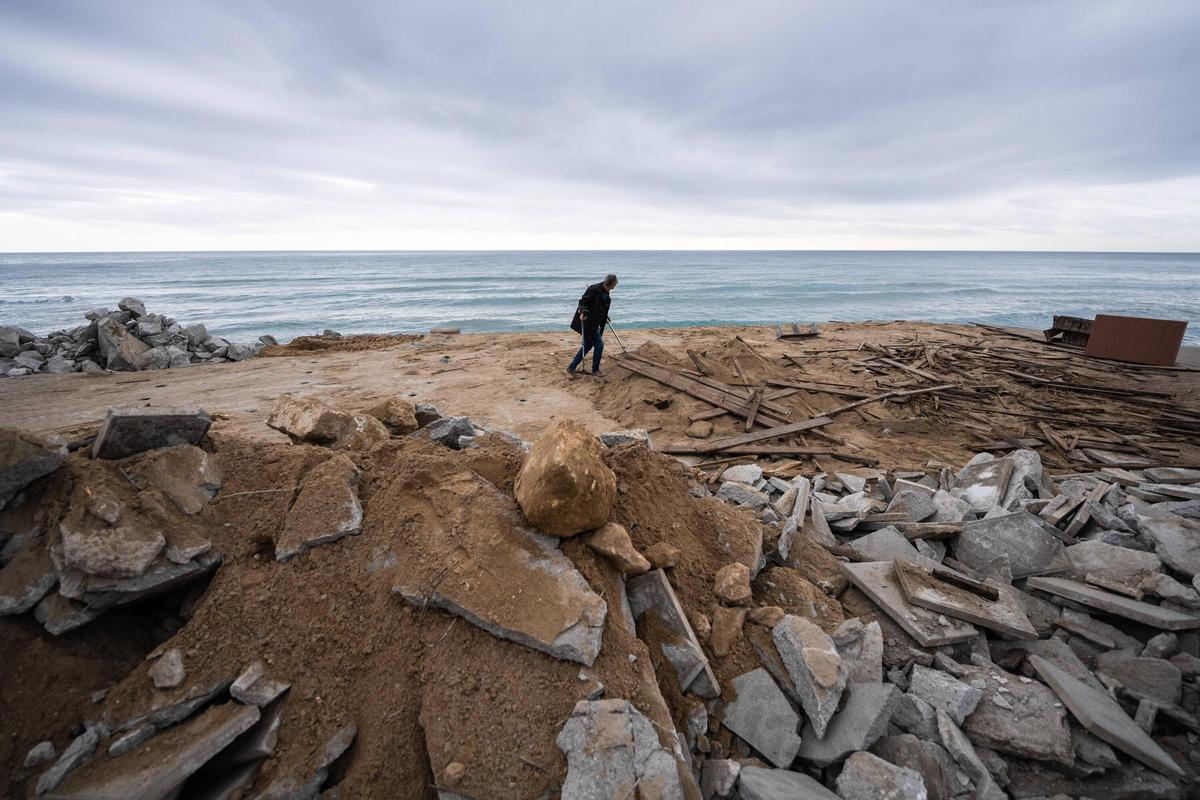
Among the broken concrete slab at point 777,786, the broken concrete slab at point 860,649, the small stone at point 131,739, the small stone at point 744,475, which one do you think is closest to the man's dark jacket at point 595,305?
the small stone at point 744,475

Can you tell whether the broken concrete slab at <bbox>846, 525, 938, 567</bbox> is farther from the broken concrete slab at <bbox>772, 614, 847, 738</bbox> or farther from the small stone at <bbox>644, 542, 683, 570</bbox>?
the small stone at <bbox>644, 542, 683, 570</bbox>

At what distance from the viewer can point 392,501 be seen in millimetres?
2979

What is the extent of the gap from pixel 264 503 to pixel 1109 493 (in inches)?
292

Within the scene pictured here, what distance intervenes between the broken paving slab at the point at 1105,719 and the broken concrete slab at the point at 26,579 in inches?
214

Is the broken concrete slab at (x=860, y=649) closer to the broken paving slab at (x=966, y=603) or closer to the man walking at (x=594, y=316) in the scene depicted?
the broken paving slab at (x=966, y=603)

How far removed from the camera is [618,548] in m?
2.83

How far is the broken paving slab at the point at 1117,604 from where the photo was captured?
2.96 m

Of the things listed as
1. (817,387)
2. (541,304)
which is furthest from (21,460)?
(541,304)

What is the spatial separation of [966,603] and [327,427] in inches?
191

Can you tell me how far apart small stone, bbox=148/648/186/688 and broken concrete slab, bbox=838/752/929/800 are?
3.23 m

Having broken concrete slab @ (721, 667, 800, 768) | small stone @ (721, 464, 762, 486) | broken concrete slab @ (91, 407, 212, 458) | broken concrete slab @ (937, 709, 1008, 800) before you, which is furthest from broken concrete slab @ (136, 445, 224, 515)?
small stone @ (721, 464, 762, 486)

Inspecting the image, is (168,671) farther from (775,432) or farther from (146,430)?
(775,432)

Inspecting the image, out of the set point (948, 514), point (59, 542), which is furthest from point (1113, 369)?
point (59, 542)

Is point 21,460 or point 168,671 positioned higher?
point 21,460
